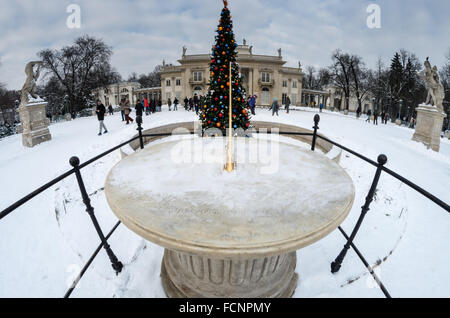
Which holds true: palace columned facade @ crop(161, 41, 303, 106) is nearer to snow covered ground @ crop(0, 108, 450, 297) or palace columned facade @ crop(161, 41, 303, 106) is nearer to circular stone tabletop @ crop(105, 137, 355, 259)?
snow covered ground @ crop(0, 108, 450, 297)

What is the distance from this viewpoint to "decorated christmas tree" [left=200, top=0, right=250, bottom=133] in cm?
801

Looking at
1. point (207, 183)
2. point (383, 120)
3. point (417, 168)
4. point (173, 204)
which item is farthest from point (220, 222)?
point (383, 120)

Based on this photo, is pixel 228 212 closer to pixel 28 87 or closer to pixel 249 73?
pixel 28 87

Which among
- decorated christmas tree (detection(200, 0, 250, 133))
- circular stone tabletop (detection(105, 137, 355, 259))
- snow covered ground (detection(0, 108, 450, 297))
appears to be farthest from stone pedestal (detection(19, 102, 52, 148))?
circular stone tabletop (detection(105, 137, 355, 259))

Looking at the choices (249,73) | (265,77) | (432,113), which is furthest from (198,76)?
(432,113)

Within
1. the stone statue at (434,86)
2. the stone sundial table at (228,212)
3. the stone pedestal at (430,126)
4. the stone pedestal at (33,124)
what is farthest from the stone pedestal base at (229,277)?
the stone statue at (434,86)

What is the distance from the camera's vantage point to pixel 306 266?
317 cm

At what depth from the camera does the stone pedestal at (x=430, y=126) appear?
10.0 meters

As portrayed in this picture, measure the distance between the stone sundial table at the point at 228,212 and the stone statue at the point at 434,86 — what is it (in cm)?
1162

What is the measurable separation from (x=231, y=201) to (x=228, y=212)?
0.18 meters

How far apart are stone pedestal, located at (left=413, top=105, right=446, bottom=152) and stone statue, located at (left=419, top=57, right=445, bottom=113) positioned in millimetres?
340

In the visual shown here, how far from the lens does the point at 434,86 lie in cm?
1030

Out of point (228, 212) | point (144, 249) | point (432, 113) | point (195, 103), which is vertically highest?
point (195, 103)

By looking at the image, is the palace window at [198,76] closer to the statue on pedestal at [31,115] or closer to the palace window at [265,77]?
the palace window at [265,77]
